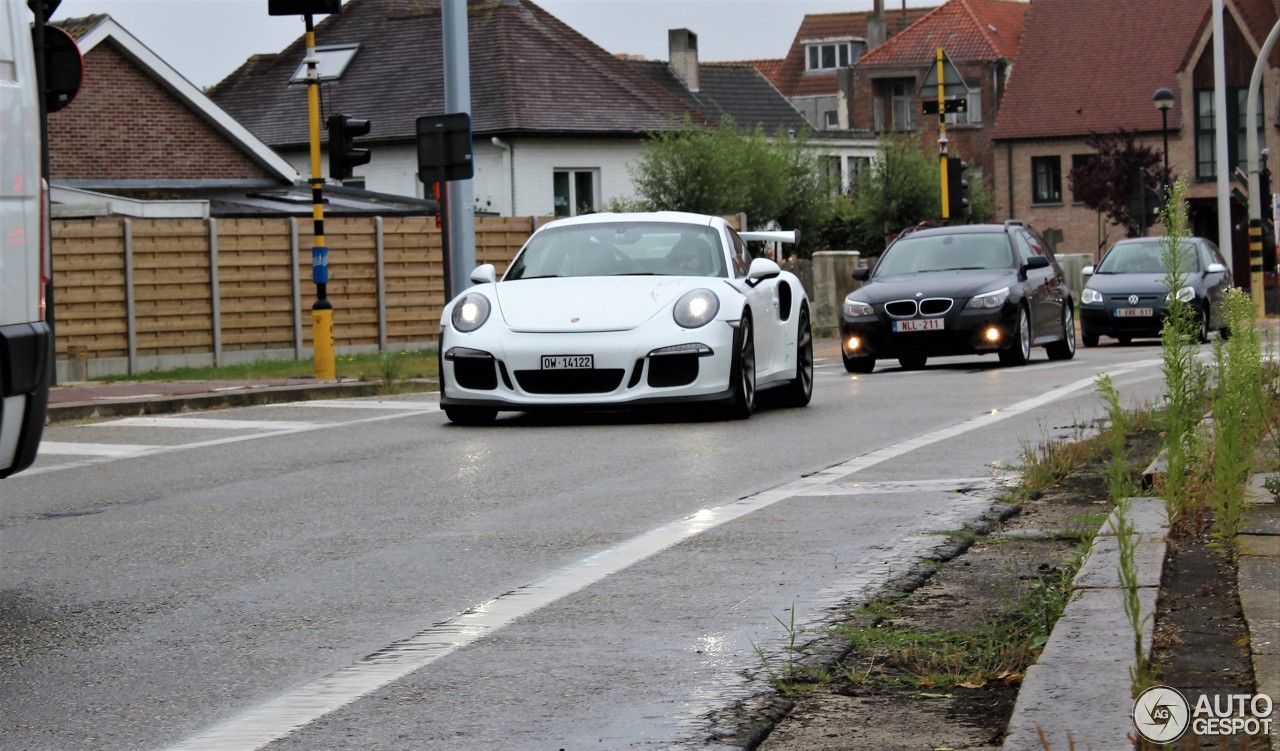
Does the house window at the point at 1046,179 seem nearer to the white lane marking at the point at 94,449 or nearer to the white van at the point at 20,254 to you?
the white lane marking at the point at 94,449

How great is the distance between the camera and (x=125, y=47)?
38094 mm

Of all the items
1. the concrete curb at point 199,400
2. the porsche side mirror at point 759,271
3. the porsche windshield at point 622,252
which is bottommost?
the concrete curb at point 199,400

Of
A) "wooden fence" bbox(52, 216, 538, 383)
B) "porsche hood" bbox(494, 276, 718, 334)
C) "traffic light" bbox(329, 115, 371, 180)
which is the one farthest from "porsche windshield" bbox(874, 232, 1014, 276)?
"wooden fence" bbox(52, 216, 538, 383)

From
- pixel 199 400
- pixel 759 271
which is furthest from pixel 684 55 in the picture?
pixel 759 271

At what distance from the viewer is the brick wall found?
37625 millimetres

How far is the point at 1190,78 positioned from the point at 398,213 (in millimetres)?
38333

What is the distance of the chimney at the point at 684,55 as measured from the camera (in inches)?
2653

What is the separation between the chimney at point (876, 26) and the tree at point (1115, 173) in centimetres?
2975

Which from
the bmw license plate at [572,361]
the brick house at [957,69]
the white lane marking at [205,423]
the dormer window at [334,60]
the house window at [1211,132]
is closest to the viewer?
the bmw license plate at [572,361]

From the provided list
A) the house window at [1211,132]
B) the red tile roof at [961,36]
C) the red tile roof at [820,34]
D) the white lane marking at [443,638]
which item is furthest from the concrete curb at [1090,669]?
the red tile roof at [820,34]

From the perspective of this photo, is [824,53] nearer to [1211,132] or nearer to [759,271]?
[1211,132]

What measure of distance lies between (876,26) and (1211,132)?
101 feet

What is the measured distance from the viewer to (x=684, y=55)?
2670 inches

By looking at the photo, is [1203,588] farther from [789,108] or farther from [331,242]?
[789,108]
